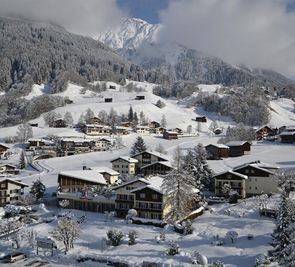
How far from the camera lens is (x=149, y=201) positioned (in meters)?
54.2

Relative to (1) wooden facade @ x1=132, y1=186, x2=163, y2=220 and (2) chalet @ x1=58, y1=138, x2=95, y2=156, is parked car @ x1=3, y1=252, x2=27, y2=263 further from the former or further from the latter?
(2) chalet @ x1=58, y1=138, x2=95, y2=156

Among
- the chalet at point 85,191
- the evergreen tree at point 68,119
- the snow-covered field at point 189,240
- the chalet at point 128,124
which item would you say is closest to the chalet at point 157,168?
the chalet at point 85,191

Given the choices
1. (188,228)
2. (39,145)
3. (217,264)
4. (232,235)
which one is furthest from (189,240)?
(39,145)

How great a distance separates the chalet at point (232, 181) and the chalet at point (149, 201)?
1112 centimetres

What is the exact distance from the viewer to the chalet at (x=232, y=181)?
62.3 m

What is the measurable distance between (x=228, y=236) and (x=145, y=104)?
14553cm

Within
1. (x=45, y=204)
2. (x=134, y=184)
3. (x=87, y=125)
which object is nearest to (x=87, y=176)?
(x=45, y=204)

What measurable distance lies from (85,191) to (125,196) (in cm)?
852

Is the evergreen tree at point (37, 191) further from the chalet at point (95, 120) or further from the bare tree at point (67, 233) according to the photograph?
the chalet at point (95, 120)

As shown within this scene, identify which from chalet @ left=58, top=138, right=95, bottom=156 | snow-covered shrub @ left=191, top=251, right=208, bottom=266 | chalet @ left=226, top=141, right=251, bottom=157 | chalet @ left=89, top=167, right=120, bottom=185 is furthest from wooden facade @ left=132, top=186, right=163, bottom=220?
chalet @ left=58, top=138, right=95, bottom=156

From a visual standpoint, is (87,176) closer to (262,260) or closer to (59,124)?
(262,260)

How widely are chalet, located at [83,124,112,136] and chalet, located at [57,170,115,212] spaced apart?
68007 millimetres

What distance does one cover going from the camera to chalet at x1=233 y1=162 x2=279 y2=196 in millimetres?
62281

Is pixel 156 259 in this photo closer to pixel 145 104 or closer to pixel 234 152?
pixel 234 152
